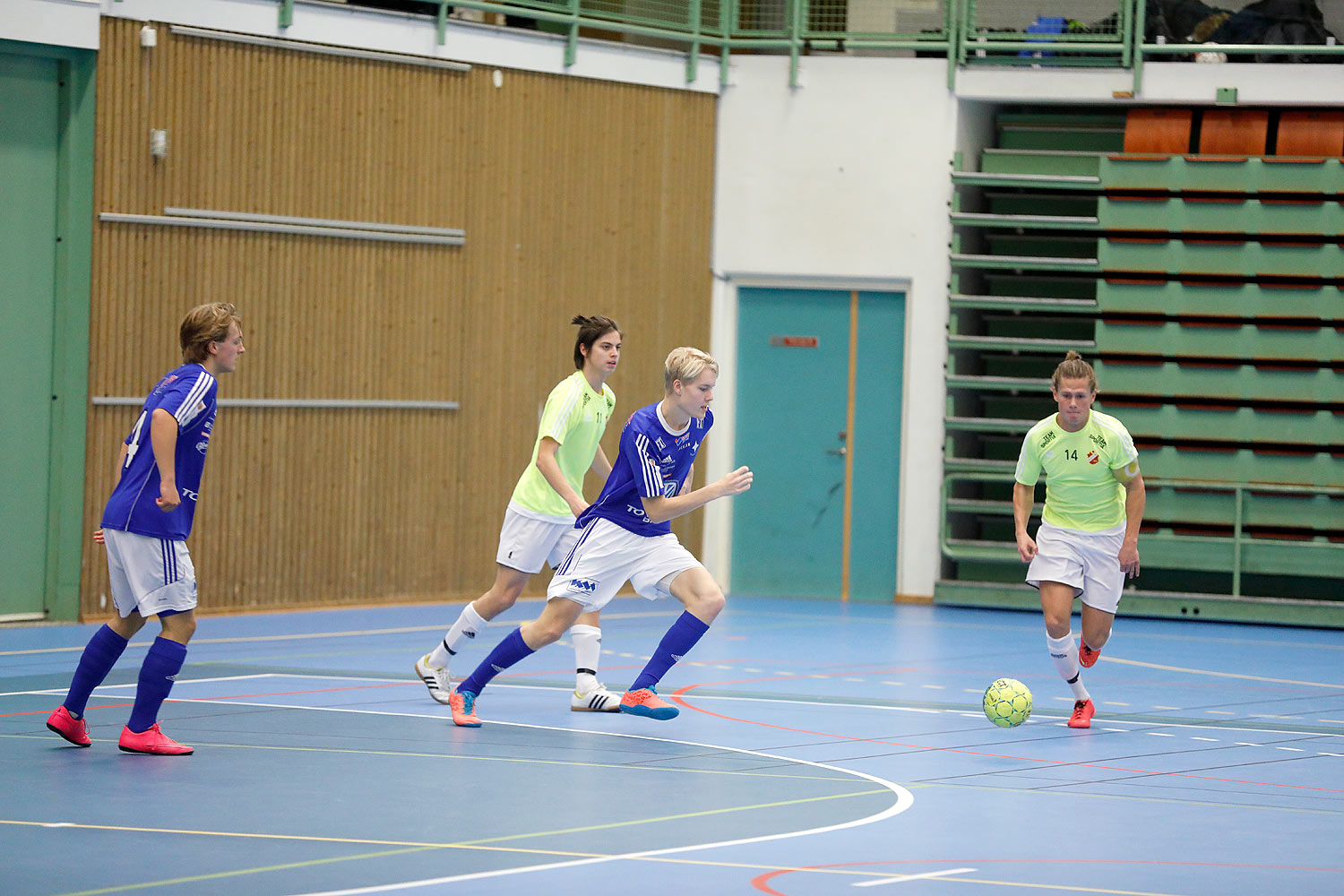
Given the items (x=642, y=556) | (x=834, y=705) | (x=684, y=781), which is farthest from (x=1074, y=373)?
(x=684, y=781)

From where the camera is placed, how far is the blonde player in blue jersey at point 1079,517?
853 centimetres

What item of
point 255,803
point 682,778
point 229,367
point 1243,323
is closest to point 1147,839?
point 682,778

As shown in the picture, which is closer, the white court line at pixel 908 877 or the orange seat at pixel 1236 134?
the white court line at pixel 908 877

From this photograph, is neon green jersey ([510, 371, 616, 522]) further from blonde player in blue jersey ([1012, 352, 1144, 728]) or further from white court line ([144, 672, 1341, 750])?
blonde player in blue jersey ([1012, 352, 1144, 728])

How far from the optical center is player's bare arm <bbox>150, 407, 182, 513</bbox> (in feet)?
22.3

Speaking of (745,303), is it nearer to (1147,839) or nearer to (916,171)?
(916,171)

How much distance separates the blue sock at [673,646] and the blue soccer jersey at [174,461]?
2.40 m

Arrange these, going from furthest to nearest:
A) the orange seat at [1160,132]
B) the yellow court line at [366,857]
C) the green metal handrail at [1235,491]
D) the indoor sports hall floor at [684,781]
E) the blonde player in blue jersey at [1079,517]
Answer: the orange seat at [1160,132]
the green metal handrail at [1235,491]
the blonde player in blue jersey at [1079,517]
the indoor sports hall floor at [684,781]
the yellow court line at [366,857]

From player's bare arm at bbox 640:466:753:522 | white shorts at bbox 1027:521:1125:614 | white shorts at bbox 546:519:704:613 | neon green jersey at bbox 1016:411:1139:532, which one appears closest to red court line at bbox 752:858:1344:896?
player's bare arm at bbox 640:466:753:522

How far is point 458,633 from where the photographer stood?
28.3 feet

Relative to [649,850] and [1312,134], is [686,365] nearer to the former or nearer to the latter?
[649,850]

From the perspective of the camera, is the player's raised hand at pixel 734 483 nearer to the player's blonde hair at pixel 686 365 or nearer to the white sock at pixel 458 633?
the player's blonde hair at pixel 686 365

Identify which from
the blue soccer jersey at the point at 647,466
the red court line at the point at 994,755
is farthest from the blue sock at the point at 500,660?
the red court line at the point at 994,755

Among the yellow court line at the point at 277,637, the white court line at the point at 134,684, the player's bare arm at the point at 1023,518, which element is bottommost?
the yellow court line at the point at 277,637
